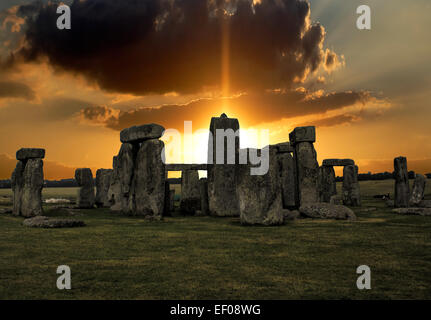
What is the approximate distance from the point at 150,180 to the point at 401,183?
12.0m

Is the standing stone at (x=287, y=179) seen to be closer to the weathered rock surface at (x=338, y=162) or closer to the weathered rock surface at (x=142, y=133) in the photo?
the weathered rock surface at (x=338, y=162)

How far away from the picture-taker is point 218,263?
539cm

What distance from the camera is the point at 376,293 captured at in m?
4.00

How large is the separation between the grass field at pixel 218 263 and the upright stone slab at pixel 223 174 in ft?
15.6

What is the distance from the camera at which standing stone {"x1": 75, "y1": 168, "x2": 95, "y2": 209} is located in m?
19.9

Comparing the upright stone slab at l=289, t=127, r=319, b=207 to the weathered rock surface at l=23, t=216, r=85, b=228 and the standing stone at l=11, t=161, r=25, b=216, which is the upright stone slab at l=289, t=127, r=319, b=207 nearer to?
the weathered rock surface at l=23, t=216, r=85, b=228

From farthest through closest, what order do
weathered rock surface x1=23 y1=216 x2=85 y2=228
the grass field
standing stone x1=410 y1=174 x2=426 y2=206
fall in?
standing stone x1=410 y1=174 x2=426 y2=206
weathered rock surface x1=23 y1=216 x2=85 y2=228
the grass field

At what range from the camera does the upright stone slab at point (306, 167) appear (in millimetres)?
14430

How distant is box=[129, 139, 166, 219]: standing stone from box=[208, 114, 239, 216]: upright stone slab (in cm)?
Result: 193

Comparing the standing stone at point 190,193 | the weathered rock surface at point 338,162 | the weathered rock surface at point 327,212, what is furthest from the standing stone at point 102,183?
the weathered rock surface at point 327,212

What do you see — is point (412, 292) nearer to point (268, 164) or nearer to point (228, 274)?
point (228, 274)

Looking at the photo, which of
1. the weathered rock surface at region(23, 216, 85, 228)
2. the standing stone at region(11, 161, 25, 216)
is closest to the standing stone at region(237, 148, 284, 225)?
the weathered rock surface at region(23, 216, 85, 228)
